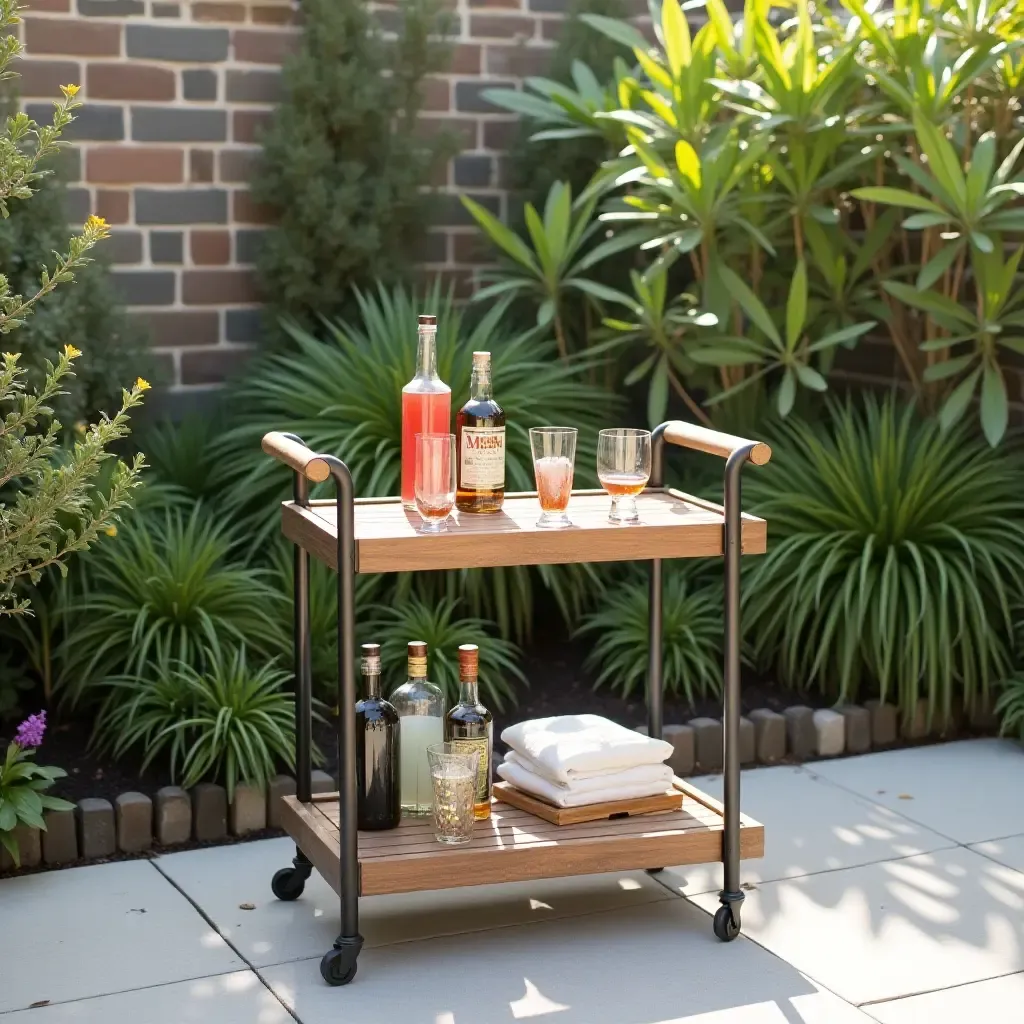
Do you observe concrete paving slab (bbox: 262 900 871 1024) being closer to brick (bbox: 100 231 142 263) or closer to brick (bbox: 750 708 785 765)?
brick (bbox: 750 708 785 765)

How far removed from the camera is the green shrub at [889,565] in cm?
386

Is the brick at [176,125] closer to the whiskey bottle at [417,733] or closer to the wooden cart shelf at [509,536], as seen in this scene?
the wooden cart shelf at [509,536]

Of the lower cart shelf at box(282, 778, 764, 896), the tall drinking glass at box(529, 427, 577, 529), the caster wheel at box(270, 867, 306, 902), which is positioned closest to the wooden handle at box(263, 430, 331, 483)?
the tall drinking glass at box(529, 427, 577, 529)

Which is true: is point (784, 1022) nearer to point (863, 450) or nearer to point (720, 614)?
point (720, 614)

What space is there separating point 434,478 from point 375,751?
49 centimetres

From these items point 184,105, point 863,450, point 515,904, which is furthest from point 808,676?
point 184,105

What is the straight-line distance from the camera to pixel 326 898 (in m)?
3.00

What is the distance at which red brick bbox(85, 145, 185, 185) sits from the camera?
428 cm

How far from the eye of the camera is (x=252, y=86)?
4.45m

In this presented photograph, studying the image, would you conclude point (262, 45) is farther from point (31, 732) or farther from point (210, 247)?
point (31, 732)

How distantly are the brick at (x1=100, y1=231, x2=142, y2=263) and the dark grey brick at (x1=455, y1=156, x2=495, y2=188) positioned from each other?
0.98m

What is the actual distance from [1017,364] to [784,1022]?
2.45 m

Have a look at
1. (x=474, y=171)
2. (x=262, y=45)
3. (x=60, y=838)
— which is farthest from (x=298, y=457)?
(x=474, y=171)

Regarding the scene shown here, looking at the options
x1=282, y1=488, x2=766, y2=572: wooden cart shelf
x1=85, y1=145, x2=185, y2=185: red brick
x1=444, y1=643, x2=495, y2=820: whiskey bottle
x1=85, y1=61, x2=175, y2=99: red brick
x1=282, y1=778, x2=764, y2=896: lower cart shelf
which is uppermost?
x1=85, y1=61, x2=175, y2=99: red brick
